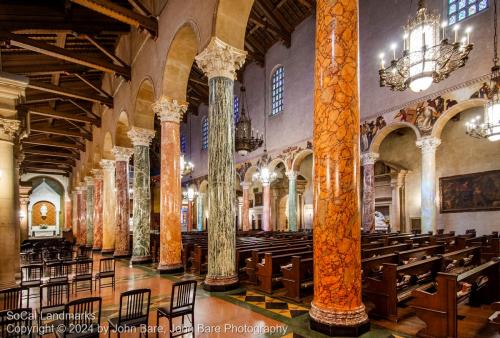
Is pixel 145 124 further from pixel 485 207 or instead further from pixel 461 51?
pixel 485 207

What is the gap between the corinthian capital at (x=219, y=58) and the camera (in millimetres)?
6305

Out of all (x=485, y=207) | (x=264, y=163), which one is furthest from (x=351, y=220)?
(x=264, y=163)

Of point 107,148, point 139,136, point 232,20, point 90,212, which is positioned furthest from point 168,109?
point 90,212

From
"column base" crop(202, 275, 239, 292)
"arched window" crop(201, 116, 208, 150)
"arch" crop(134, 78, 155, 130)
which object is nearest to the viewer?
"column base" crop(202, 275, 239, 292)

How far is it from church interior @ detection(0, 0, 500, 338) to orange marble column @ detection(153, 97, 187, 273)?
1.6 inches

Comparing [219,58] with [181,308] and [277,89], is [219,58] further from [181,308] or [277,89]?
[277,89]

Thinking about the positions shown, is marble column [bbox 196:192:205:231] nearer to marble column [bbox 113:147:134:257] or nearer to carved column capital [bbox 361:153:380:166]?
marble column [bbox 113:147:134:257]

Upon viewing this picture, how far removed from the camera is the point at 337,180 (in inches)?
150

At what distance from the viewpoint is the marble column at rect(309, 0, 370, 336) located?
369cm

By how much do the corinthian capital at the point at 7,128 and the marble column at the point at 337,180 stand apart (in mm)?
5972

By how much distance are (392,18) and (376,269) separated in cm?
1166

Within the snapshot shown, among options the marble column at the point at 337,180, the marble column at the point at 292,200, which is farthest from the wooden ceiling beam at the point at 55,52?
the marble column at the point at 292,200

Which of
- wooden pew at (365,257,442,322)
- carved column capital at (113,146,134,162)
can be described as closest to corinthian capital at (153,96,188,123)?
carved column capital at (113,146,134,162)

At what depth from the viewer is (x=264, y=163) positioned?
724 inches
